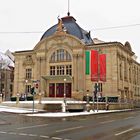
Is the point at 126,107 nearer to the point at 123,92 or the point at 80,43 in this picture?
the point at 123,92

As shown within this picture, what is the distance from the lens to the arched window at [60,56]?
209 ft

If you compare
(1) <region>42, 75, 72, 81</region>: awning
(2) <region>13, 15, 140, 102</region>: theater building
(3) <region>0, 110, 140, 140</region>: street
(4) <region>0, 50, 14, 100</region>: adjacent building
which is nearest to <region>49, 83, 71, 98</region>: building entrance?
(2) <region>13, 15, 140, 102</region>: theater building

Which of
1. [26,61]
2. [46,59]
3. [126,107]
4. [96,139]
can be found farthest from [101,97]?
[96,139]

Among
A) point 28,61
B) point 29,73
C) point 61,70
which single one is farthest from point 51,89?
point 28,61

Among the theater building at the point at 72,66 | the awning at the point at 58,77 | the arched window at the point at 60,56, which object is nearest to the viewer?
the theater building at the point at 72,66

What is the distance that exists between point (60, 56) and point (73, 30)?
20.7 ft

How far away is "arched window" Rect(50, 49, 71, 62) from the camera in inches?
2504

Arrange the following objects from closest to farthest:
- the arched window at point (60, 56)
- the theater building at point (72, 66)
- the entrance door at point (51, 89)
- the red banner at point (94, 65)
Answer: the red banner at point (94, 65), the theater building at point (72, 66), the arched window at point (60, 56), the entrance door at point (51, 89)

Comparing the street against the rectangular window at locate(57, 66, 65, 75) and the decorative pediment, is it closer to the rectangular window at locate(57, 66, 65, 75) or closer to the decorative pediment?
the rectangular window at locate(57, 66, 65, 75)

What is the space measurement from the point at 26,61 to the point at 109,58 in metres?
19.1

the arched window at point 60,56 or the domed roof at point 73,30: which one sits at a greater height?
the domed roof at point 73,30

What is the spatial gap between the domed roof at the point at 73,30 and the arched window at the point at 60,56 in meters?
4.26

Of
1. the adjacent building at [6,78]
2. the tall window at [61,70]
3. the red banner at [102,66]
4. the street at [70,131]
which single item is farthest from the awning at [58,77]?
the street at [70,131]

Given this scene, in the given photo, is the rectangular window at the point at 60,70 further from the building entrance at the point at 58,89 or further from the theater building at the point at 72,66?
the building entrance at the point at 58,89
